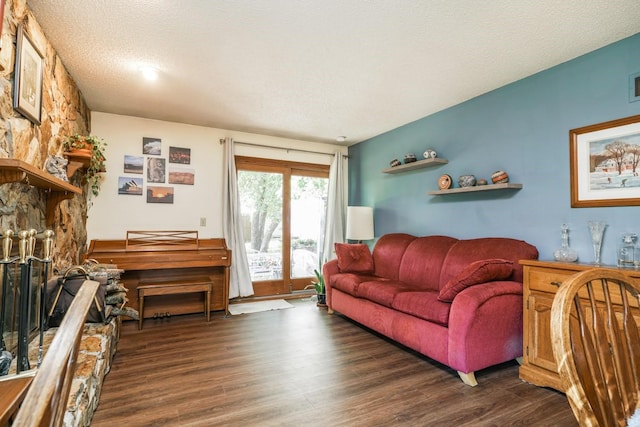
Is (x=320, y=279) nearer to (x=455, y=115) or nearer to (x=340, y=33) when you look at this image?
(x=455, y=115)

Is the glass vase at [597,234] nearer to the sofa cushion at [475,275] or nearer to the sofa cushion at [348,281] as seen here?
the sofa cushion at [475,275]

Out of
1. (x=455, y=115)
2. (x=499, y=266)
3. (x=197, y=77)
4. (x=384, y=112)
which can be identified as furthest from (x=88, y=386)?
(x=455, y=115)

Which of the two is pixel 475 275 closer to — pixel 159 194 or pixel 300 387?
pixel 300 387

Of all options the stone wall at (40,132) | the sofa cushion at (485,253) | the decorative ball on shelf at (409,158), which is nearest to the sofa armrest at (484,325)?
the sofa cushion at (485,253)

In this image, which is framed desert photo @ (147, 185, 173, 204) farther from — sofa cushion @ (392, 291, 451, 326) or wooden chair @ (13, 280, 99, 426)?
wooden chair @ (13, 280, 99, 426)

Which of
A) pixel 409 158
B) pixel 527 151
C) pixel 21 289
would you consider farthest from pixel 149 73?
pixel 527 151

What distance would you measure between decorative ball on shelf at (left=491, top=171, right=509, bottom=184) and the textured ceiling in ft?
2.85

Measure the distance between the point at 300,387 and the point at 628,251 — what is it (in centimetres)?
247

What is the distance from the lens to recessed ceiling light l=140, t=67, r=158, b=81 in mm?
2803

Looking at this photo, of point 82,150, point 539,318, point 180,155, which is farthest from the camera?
point 180,155

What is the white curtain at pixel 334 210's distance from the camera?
17.1 ft

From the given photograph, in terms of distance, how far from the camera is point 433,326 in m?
2.55

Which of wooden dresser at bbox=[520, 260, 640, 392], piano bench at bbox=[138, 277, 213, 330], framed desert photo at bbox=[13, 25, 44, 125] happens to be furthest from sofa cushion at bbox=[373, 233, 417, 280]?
framed desert photo at bbox=[13, 25, 44, 125]

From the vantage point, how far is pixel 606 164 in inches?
94.9
